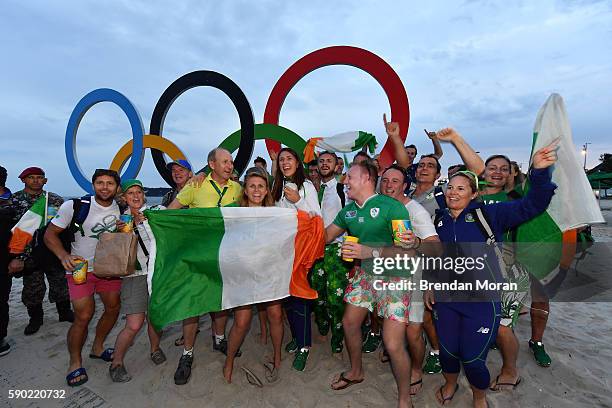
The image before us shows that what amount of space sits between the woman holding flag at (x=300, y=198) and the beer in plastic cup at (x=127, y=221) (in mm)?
1530

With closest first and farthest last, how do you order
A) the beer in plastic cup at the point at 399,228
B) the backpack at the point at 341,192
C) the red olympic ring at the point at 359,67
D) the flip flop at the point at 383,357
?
the beer in plastic cup at the point at 399,228
the flip flop at the point at 383,357
the backpack at the point at 341,192
the red olympic ring at the point at 359,67

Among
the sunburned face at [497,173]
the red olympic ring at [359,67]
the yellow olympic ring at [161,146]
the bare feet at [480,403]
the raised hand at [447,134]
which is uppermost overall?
the red olympic ring at [359,67]

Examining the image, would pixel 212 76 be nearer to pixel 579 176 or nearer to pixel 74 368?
pixel 74 368

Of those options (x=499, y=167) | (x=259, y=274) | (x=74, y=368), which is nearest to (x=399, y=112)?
(x=499, y=167)

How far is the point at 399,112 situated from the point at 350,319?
407cm

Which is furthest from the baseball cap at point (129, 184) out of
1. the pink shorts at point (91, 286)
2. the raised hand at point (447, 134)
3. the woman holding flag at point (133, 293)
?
the raised hand at point (447, 134)

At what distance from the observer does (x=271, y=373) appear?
3346mm

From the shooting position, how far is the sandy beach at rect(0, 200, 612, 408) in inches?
118

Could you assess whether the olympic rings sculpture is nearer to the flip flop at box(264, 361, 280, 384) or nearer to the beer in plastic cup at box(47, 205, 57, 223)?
the beer in plastic cup at box(47, 205, 57, 223)

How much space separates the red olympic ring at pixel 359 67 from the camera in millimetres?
5562

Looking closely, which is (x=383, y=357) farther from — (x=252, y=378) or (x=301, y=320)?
(x=252, y=378)

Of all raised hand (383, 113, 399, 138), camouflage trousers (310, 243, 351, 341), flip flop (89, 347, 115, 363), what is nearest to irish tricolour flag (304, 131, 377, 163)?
raised hand (383, 113, 399, 138)

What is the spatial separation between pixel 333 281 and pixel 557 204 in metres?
2.26

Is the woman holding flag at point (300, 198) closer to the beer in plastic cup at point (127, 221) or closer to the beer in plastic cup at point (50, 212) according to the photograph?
the beer in plastic cup at point (127, 221)
